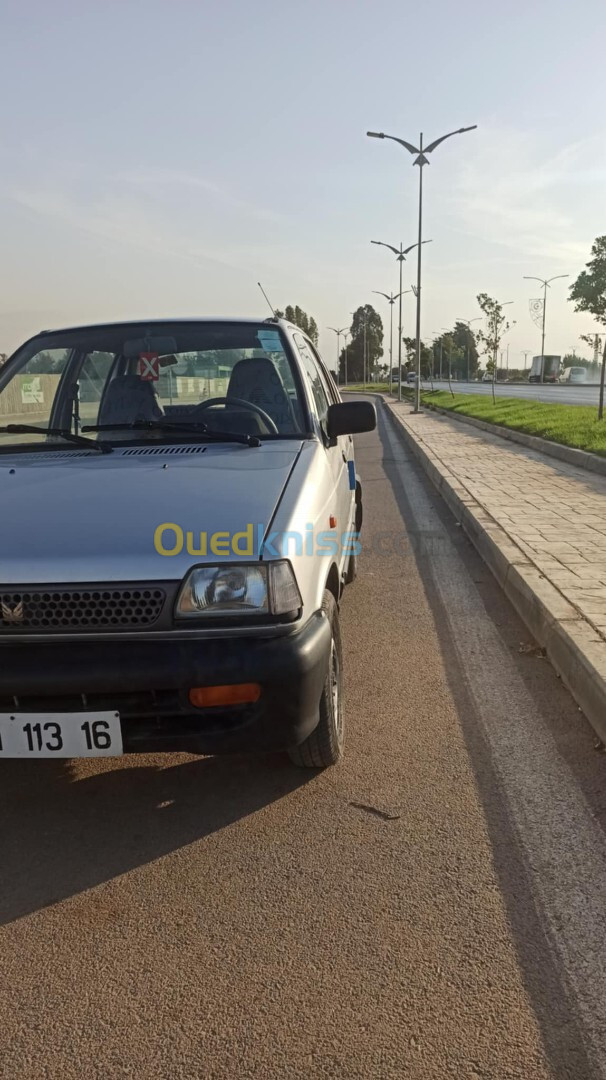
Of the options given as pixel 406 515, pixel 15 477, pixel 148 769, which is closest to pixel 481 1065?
pixel 148 769

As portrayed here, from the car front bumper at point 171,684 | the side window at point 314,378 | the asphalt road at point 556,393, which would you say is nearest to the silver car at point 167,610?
the car front bumper at point 171,684

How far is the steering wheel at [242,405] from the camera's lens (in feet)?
12.5

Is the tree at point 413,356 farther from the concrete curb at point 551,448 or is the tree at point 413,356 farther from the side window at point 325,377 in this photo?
the side window at point 325,377

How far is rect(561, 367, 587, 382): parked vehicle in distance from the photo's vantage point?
8431cm

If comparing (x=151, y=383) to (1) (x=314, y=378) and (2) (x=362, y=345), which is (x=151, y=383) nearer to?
(1) (x=314, y=378)

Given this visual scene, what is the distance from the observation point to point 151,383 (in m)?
4.06

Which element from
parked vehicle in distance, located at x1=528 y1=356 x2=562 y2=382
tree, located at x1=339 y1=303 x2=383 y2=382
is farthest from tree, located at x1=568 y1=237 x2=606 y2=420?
tree, located at x1=339 y1=303 x2=383 y2=382

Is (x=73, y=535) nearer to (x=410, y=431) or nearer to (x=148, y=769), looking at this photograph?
(x=148, y=769)

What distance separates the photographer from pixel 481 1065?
1.84 meters

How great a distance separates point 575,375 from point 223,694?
9123 cm

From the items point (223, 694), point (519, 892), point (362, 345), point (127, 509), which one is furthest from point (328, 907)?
point (362, 345)

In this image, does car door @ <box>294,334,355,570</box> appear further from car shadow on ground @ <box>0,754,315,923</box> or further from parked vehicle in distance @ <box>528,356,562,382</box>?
parked vehicle in distance @ <box>528,356,562,382</box>

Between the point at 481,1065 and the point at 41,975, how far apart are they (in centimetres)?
114

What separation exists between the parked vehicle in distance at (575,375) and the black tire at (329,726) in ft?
284
